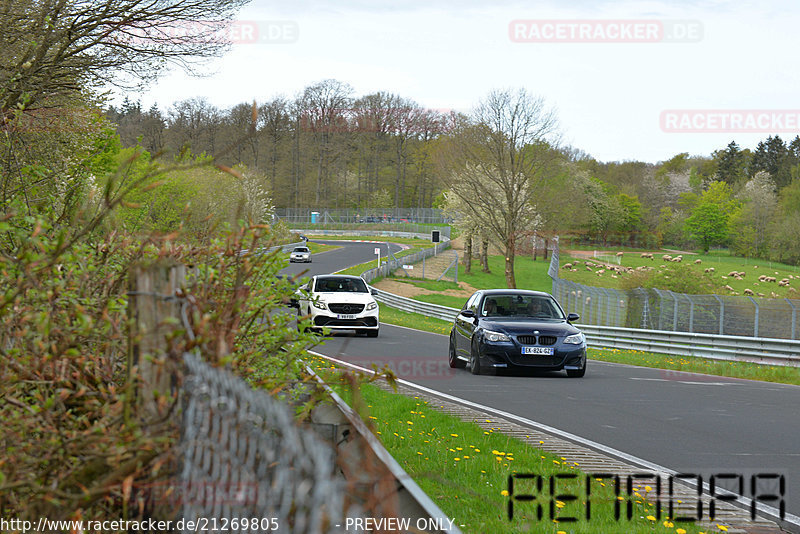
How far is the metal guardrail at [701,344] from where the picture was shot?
2206cm

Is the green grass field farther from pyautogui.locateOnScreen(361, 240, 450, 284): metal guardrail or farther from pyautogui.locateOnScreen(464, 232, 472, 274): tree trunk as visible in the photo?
pyautogui.locateOnScreen(361, 240, 450, 284): metal guardrail

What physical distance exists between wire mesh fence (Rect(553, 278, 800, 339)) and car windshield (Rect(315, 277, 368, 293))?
32.6 feet

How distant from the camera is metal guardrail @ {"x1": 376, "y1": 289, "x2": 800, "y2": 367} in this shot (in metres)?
22.1

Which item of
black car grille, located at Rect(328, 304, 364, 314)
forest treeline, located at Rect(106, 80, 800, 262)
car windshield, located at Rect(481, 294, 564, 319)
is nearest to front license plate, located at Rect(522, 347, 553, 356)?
car windshield, located at Rect(481, 294, 564, 319)

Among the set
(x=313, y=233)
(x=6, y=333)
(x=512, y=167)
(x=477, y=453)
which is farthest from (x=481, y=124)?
(x=313, y=233)

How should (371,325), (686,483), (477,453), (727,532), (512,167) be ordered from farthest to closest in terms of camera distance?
1. (512,167)
2. (371,325)
3. (477,453)
4. (686,483)
5. (727,532)

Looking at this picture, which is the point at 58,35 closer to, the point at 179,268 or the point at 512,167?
the point at 179,268

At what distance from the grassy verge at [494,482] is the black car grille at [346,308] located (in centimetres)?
1316

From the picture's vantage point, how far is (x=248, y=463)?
2.68m

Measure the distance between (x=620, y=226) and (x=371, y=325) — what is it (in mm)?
106074

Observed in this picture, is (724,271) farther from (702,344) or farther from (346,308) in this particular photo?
(346,308)

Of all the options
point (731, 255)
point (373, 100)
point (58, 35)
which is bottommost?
point (731, 255)

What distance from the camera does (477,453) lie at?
26.2ft

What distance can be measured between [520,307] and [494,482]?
9.31m
